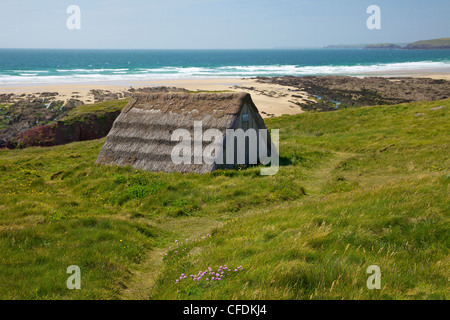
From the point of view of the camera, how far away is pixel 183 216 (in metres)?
10.2

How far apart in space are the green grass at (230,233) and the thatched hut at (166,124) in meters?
0.98

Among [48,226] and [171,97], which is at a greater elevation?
[171,97]

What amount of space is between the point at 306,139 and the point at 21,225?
64.4 feet

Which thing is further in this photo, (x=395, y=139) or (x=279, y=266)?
(x=395, y=139)

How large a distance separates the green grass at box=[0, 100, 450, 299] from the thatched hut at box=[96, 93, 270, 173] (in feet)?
3.22

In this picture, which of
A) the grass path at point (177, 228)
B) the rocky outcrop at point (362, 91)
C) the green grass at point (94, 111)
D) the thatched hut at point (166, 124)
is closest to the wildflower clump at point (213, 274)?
the grass path at point (177, 228)

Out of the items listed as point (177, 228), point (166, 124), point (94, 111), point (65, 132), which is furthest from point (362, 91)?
point (177, 228)

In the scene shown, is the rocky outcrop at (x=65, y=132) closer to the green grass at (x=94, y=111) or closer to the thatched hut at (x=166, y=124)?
the green grass at (x=94, y=111)

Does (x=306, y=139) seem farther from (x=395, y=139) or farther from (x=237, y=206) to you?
(x=237, y=206)

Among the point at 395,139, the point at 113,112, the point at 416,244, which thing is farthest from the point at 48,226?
the point at 113,112

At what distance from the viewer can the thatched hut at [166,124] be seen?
14.5 metres

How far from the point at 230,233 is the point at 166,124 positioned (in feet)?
30.5

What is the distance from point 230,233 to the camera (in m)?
7.14
